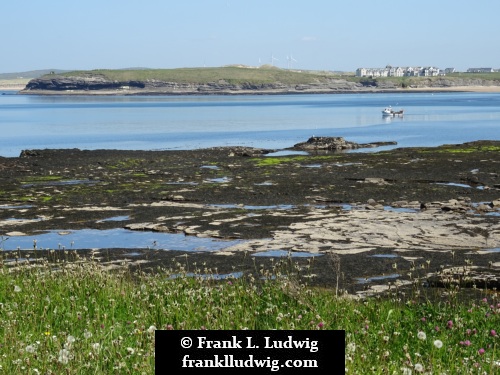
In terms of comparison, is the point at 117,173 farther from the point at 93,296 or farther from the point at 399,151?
the point at 93,296

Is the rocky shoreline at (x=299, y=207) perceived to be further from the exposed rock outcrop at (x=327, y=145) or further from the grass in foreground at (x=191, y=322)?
the exposed rock outcrop at (x=327, y=145)

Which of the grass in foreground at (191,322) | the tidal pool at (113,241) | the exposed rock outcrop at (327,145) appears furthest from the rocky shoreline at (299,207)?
the exposed rock outcrop at (327,145)

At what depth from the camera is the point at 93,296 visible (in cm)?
1130

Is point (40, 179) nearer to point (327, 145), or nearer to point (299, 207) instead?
point (299, 207)

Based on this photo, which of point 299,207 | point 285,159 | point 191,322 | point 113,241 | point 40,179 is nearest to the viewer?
point 191,322

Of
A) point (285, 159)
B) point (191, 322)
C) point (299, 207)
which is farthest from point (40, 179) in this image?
point (191, 322)

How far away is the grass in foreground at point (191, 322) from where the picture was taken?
7408 mm

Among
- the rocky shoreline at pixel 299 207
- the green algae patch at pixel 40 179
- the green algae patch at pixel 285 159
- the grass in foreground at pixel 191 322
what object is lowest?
the green algae patch at pixel 285 159

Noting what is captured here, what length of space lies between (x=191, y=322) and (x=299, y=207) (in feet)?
61.6

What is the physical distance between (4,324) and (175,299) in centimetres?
278

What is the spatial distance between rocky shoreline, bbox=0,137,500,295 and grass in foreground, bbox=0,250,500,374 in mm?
1551

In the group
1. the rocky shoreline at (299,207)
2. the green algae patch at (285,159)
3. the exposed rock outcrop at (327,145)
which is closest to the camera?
the rocky shoreline at (299,207)

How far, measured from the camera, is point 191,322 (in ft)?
31.9

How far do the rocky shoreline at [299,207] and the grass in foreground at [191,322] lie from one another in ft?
5.09
